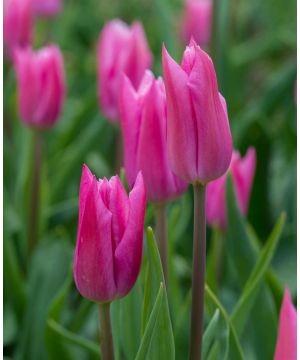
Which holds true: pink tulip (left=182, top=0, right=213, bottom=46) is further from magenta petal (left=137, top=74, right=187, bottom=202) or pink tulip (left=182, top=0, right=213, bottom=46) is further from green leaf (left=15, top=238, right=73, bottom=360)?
magenta petal (left=137, top=74, right=187, bottom=202)

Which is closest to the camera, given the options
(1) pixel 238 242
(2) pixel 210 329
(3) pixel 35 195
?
(2) pixel 210 329

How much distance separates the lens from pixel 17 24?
1.62 metres

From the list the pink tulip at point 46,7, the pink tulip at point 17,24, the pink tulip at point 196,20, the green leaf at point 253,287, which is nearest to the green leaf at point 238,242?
the green leaf at point 253,287

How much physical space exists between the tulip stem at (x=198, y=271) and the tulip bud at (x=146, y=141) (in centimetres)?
12

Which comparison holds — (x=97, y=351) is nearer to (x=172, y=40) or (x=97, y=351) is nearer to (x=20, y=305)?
(x=20, y=305)

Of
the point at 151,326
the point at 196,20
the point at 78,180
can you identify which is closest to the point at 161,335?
the point at 151,326

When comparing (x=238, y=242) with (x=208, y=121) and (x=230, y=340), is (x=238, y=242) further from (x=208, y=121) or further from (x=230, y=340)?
(x=208, y=121)

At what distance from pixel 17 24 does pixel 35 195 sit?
40cm

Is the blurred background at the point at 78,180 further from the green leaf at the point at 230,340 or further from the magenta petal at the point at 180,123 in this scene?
the magenta petal at the point at 180,123

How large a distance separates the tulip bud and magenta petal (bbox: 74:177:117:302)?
151 millimetres

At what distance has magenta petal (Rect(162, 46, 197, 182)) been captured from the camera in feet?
2.13

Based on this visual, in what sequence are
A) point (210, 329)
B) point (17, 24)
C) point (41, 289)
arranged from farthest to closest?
1. point (17, 24)
2. point (41, 289)
3. point (210, 329)

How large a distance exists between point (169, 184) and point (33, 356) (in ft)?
1.48

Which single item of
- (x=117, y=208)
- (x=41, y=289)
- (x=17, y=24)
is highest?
(x=17, y=24)
